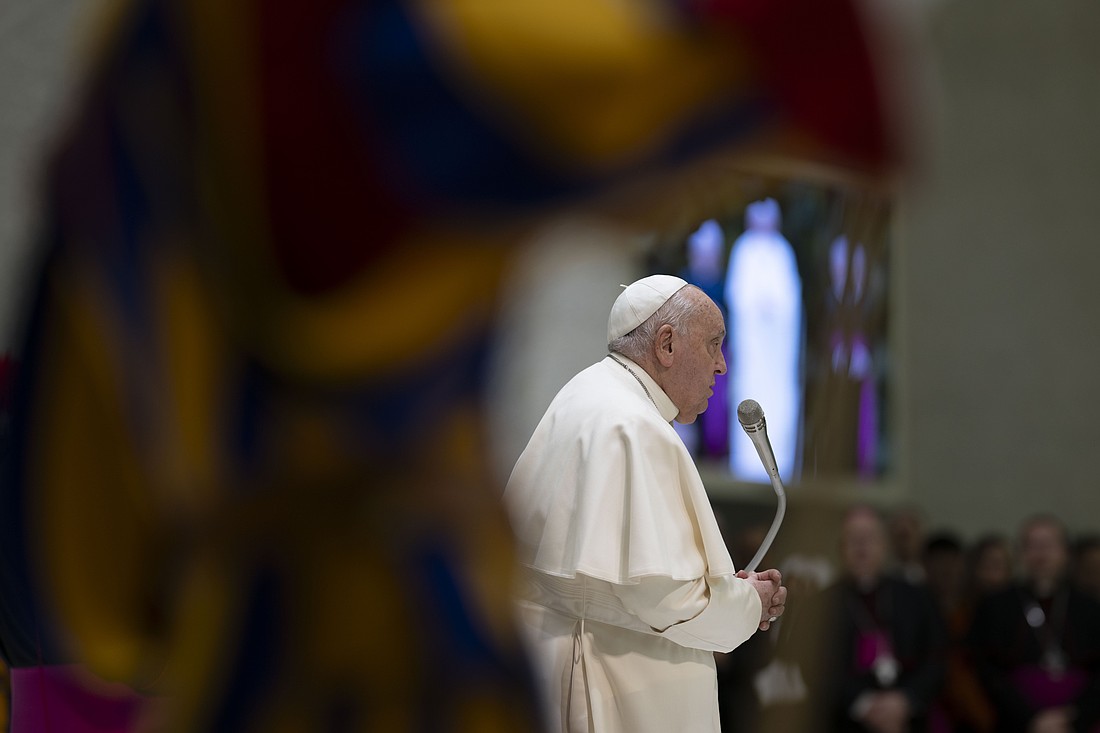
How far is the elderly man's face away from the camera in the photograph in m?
3.50

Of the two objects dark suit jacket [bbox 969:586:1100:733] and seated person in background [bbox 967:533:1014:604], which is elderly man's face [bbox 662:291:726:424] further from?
seated person in background [bbox 967:533:1014:604]

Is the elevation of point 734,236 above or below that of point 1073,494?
above

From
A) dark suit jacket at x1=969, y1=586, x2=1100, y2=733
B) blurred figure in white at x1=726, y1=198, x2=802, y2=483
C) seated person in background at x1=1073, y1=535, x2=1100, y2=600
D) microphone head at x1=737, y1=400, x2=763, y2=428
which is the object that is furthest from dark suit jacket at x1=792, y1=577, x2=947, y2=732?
microphone head at x1=737, y1=400, x2=763, y2=428

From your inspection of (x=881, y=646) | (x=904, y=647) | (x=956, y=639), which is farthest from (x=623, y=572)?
(x=956, y=639)

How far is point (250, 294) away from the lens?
56.6 inches

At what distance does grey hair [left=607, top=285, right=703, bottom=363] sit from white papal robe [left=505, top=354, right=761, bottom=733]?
0.17 metres

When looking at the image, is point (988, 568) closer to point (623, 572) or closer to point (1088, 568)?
point (1088, 568)

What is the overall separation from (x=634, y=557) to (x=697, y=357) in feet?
2.04

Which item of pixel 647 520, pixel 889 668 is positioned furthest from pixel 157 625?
pixel 889 668

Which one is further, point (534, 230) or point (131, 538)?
point (131, 538)

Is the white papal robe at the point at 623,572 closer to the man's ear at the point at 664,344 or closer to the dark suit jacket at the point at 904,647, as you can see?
the man's ear at the point at 664,344

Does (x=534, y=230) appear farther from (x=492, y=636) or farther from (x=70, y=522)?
(x=70, y=522)

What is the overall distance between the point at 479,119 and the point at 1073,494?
1239 centimetres

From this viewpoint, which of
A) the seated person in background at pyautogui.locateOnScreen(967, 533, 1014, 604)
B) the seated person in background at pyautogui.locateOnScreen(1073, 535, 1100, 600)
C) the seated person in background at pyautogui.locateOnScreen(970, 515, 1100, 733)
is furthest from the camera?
the seated person in background at pyautogui.locateOnScreen(967, 533, 1014, 604)
